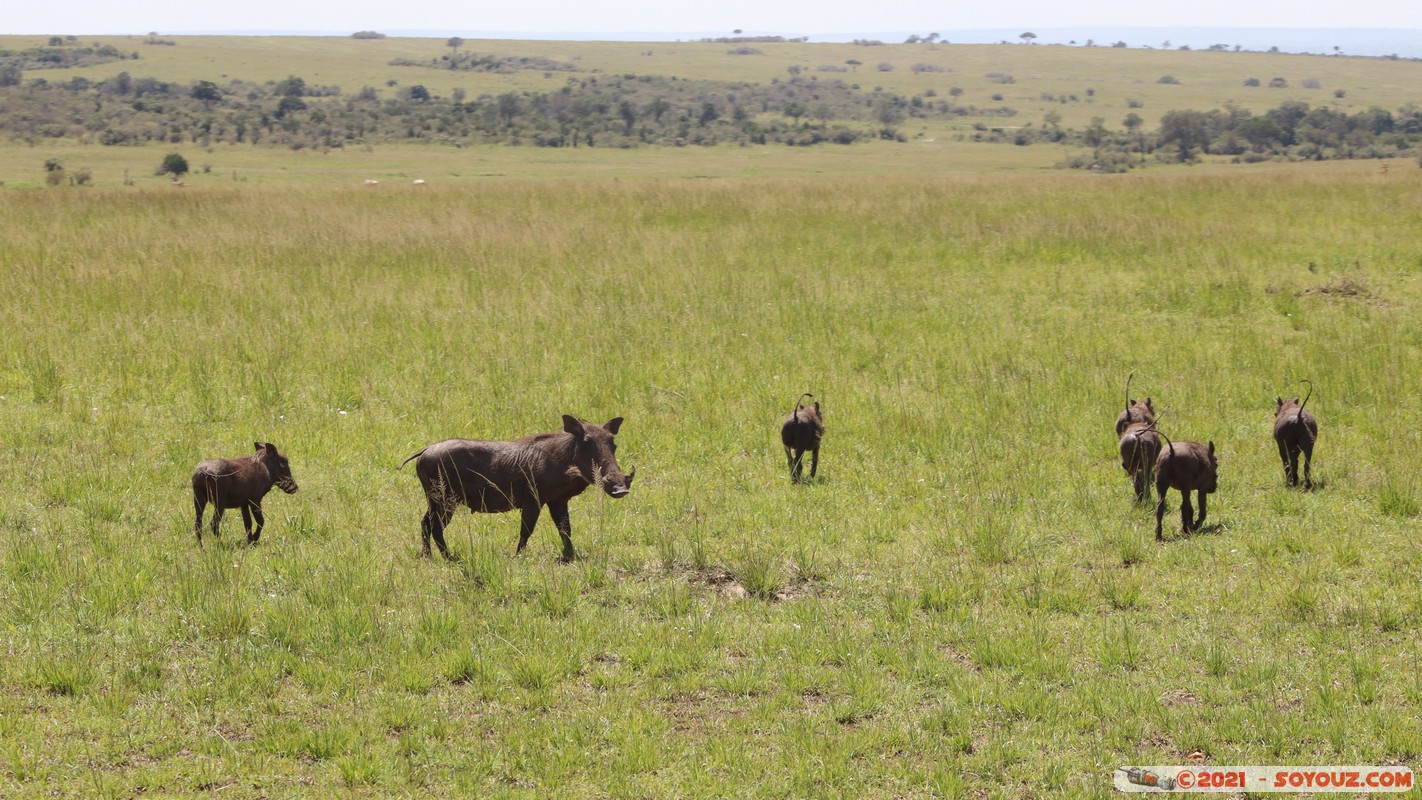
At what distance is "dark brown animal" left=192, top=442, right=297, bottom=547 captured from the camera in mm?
7418

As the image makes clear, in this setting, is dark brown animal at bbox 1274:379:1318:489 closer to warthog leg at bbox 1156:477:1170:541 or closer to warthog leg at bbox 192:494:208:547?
warthog leg at bbox 1156:477:1170:541

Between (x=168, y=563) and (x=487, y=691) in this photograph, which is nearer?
(x=487, y=691)

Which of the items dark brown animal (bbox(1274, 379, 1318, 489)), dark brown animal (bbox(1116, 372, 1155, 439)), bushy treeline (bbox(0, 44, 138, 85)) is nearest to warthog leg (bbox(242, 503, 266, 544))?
dark brown animal (bbox(1116, 372, 1155, 439))

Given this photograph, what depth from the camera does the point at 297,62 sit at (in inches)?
4847

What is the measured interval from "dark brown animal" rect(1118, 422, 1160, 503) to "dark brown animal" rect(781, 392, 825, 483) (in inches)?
93.3

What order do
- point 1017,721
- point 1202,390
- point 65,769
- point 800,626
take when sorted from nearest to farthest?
point 65,769 → point 1017,721 → point 800,626 → point 1202,390

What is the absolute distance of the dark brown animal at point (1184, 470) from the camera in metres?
7.86

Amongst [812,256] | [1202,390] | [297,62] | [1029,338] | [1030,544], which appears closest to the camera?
[1030,544]

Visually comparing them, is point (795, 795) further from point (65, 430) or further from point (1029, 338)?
point (1029, 338)

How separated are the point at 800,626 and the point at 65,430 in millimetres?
7433

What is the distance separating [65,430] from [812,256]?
12076 mm

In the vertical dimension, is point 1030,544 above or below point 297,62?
below

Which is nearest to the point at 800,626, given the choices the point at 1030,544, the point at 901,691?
Result: the point at 901,691

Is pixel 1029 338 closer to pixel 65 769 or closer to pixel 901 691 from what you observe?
pixel 901 691
